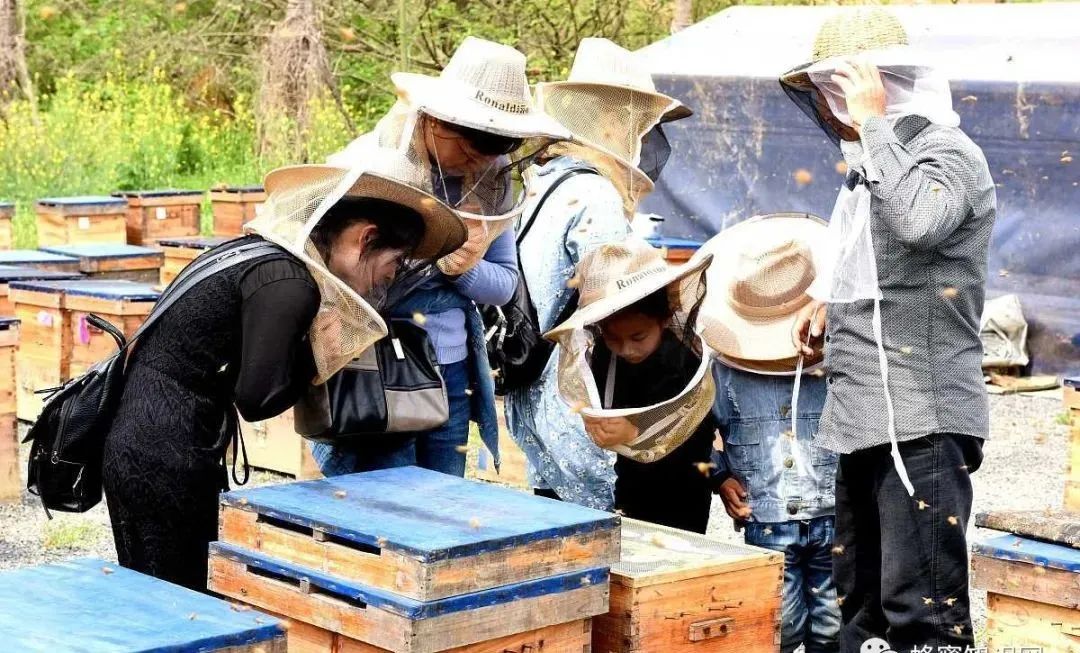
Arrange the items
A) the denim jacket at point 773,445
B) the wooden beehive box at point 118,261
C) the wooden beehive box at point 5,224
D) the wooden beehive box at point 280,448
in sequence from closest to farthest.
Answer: the denim jacket at point 773,445 → the wooden beehive box at point 280,448 → the wooden beehive box at point 118,261 → the wooden beehive box at point 5,224

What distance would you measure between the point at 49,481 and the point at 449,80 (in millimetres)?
1137

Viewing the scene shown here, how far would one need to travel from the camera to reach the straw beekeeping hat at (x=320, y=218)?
2549mm

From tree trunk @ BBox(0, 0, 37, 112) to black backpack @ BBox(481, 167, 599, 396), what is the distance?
41.8 ft

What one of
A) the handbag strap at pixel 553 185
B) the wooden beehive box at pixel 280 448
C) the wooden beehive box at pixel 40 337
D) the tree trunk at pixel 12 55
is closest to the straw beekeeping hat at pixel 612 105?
the handbag strap at pixel 553 185

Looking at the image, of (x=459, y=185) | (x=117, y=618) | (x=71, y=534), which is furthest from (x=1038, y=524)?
(x=71, y=534)

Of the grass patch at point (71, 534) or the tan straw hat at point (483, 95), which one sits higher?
the tan straw hat at point (483, 95)

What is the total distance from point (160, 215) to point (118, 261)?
2499 millimetres

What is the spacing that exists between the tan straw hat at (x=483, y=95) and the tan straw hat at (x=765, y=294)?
0.56m

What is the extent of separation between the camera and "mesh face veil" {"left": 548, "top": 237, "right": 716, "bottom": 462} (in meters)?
2.90

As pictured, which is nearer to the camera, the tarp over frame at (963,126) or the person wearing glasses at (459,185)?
the person wearing glasses at (459,185)

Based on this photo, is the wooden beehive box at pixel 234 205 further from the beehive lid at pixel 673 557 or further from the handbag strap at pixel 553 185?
the beehive lid at pixel 673 557

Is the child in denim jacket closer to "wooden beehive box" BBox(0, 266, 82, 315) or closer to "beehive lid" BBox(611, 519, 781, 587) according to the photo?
"beehive lid" BBox(611, 519, 781, 587)

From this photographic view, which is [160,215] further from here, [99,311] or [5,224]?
[99,311]

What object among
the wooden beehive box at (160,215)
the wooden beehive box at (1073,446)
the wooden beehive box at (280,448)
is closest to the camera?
the wooden beehive box at (1073,446)
